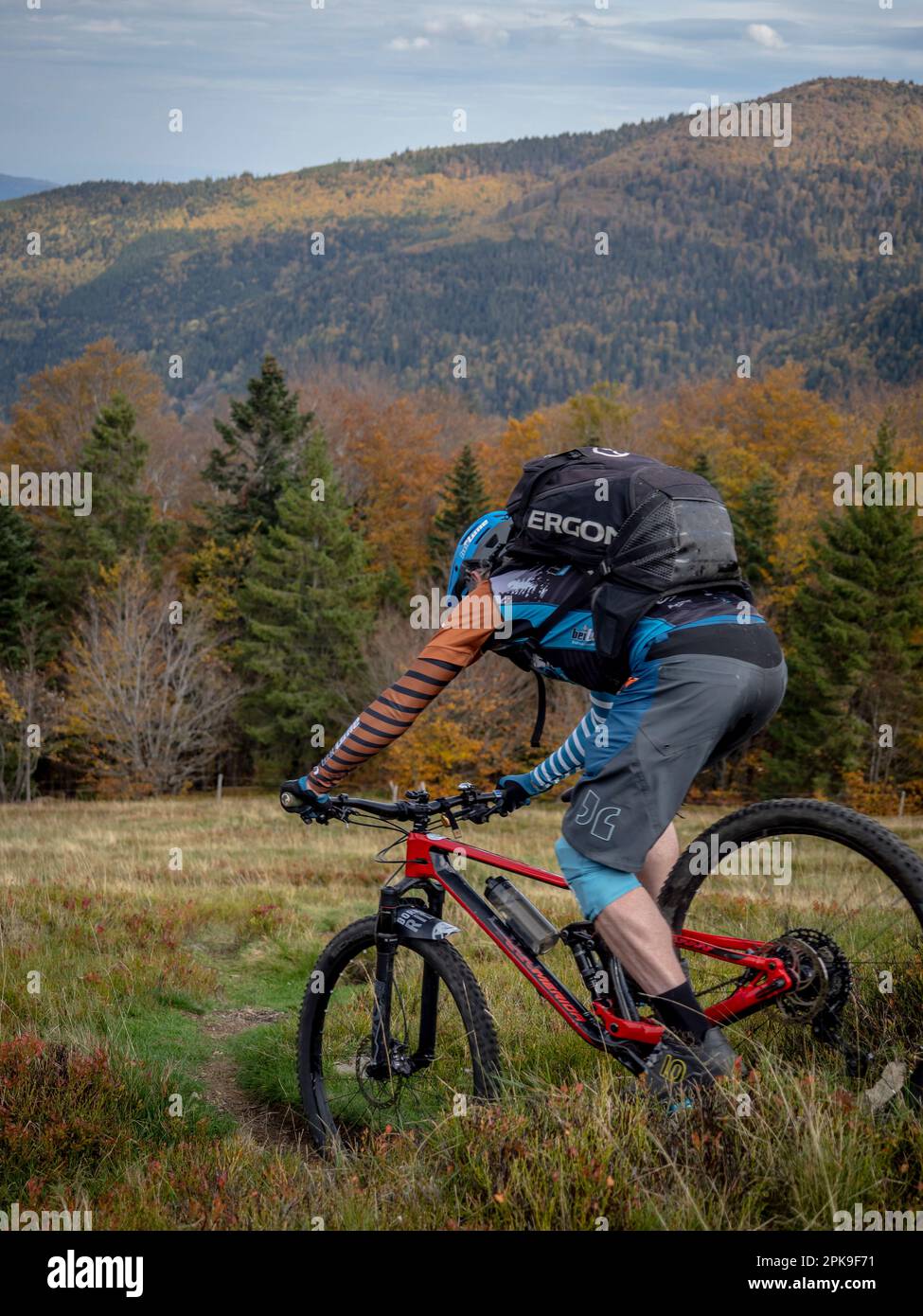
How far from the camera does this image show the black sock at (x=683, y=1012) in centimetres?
339

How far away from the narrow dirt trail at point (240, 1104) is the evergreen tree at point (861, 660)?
1350 inches

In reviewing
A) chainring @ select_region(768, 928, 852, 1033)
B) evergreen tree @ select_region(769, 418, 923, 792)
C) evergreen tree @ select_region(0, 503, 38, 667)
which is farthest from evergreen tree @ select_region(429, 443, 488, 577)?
chainring @ select_region(768, 928, 852, 1033)

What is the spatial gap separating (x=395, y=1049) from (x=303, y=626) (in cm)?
4098

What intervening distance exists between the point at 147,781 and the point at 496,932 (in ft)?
128

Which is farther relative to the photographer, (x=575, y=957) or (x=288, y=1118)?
(x=288, y=1118)

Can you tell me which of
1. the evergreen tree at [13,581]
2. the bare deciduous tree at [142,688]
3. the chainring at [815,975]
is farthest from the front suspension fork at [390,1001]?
the evergreen tree at [13,581]

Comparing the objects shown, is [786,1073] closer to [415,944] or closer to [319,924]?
[415,944]

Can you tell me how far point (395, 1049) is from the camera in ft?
13.6

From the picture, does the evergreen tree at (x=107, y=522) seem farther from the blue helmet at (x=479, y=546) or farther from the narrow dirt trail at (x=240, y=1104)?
the blue helmet at (x=479, y=546)

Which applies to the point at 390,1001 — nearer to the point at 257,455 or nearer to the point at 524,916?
the point at 524,916

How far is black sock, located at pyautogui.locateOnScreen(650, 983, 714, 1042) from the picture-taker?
3394mm

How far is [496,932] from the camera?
3852 mm

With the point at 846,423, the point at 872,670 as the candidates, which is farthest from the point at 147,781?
the point at 846,423

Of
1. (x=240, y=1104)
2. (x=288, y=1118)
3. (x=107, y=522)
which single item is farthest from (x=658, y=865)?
(x=107, y=522)
